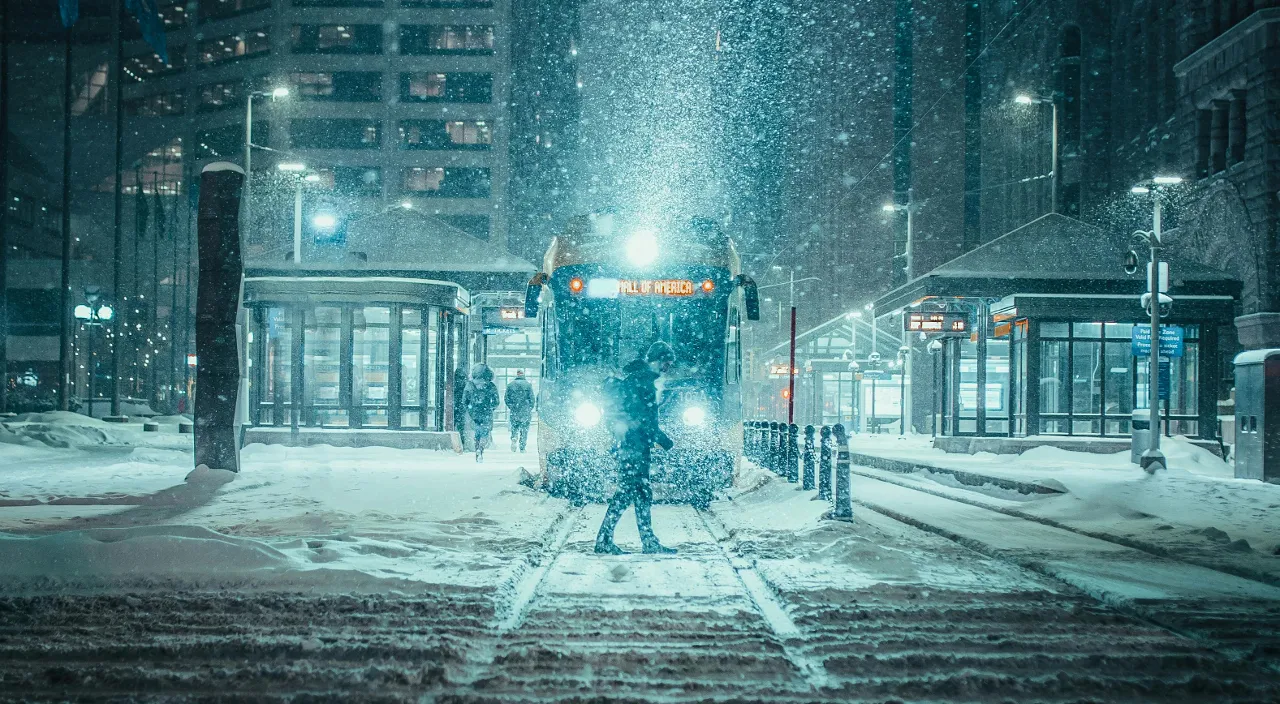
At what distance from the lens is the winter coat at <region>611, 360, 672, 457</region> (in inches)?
376

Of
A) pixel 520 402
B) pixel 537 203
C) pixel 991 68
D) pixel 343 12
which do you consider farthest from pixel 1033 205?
pixel 537 203

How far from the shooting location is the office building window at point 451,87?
74.4m

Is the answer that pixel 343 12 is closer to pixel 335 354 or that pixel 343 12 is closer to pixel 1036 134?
pixel 1036 134

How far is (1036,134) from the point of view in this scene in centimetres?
5197

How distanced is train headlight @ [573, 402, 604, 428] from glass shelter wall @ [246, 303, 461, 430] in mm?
12988

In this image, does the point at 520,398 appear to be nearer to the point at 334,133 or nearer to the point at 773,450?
the point at 773,450

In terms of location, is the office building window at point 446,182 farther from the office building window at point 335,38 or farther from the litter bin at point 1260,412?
the litter bin at point 1260,412

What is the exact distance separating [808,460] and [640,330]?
3.25 meters

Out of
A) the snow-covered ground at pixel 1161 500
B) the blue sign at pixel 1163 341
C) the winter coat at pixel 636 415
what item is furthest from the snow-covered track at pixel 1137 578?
the blue sign at pixel 1163 341

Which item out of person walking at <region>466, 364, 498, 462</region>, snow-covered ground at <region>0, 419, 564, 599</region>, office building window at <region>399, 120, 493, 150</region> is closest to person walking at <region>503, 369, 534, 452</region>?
person walking at <region>466, 364, 498, 462</region>

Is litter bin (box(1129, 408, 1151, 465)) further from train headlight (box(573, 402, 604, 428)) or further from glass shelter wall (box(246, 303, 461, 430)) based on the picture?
glass shelter wall (box(246, 303, 461, 430))

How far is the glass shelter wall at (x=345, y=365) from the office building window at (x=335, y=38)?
51.9m

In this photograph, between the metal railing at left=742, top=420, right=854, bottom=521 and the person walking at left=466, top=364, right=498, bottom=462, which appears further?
the person walking at left=466, top=364, right=498, bottom=462

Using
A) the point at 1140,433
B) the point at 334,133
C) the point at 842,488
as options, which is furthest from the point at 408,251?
the point at 334,133
